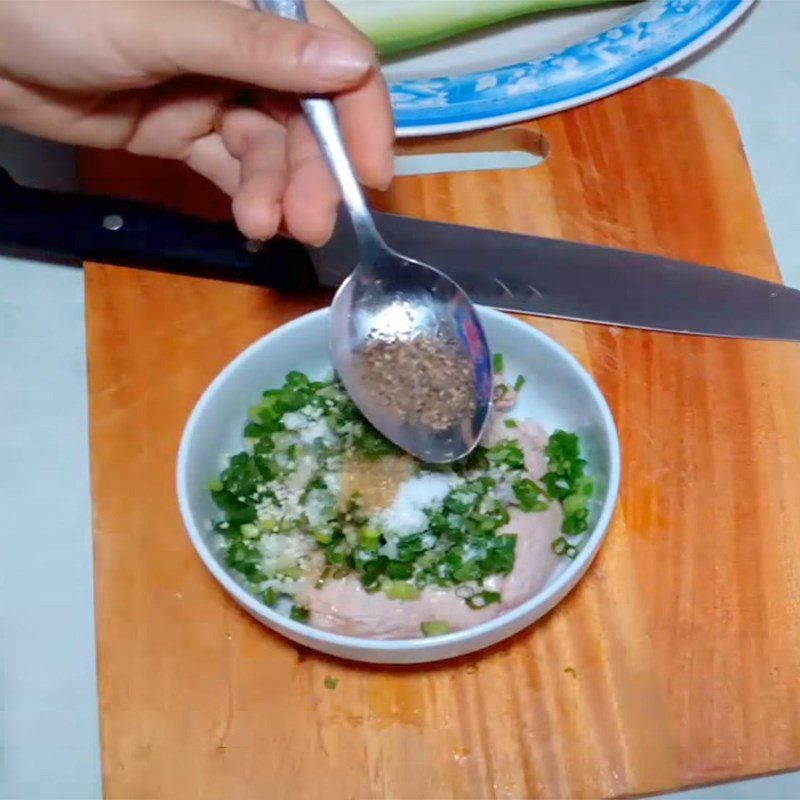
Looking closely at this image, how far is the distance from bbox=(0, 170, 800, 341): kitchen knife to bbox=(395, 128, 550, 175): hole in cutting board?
4.7 inches

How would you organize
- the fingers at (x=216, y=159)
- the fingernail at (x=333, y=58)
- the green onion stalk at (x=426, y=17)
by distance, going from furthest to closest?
the green onion stalk at (x=426, y=17) < the fingers at (x=216, y=159) < the fingernail at (x=333, y=58)

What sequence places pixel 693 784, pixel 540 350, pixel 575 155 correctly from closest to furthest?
1. pixel 693 784
2. pixel 540 350
3. pixel 575 155

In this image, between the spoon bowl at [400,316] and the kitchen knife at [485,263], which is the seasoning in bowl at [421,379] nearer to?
the spoon bowl at [400,316]

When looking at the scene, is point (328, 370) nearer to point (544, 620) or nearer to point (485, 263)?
point (485, 263)

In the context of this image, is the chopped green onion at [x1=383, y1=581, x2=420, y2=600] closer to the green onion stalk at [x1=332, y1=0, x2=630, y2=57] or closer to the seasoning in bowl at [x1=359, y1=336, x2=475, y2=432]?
the seasoning in bowl at [x1=359, y1=336, x2=475, y2=432]

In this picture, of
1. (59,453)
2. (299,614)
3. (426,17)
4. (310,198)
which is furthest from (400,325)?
(426,17)

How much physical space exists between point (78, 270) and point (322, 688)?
1.53 ft

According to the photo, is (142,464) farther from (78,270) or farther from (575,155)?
(575,155)

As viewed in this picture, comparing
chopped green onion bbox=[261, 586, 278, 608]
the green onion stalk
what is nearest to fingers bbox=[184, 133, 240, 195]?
the green onion stalk

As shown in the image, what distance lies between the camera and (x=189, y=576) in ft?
2.43

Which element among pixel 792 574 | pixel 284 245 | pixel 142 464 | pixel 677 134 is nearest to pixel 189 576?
pixel 142 464

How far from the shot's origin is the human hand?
64 centimetres

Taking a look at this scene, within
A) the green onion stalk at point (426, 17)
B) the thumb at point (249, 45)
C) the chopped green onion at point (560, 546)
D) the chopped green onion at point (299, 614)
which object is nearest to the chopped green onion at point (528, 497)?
the chopped green onion at point (560, 546)

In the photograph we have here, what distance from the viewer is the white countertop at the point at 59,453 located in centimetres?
75
